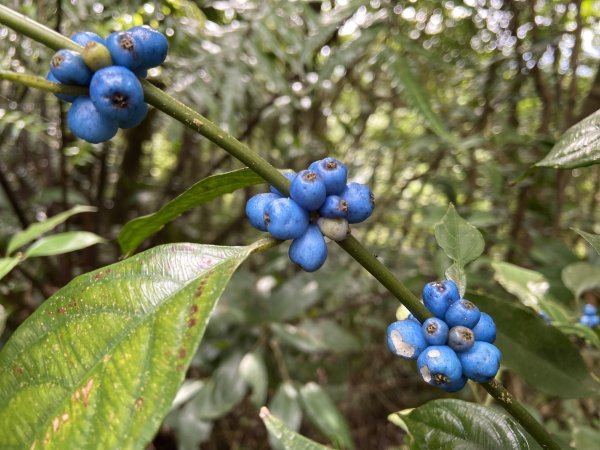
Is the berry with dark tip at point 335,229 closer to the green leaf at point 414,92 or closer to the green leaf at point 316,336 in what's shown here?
the green leaf at point 414,92

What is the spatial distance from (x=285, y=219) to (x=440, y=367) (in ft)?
0.91

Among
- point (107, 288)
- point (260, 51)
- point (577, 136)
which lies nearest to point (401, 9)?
point (260, 51)

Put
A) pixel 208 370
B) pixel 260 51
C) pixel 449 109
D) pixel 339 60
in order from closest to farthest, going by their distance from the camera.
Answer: pixel 339 60, pixel 260 51, pixel 208 370, pixel 449 109

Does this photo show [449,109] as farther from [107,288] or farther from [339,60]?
[107,288]

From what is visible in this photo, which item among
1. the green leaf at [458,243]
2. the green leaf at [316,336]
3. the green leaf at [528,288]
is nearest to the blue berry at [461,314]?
the green leaf at [458,243]

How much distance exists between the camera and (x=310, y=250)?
71 centimetres

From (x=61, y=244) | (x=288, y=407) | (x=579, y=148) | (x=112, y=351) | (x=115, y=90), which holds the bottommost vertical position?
(x=288, y=407)

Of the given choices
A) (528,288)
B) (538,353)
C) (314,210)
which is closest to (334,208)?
(314,210)

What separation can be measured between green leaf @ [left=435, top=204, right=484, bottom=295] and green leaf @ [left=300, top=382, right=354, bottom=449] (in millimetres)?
1128

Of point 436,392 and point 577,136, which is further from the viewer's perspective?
point 436,392

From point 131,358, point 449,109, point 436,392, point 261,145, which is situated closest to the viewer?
point 131,358

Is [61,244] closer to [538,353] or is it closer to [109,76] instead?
[109,76]

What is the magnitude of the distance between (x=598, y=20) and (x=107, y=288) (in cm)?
314

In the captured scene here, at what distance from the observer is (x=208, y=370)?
2391 mm
